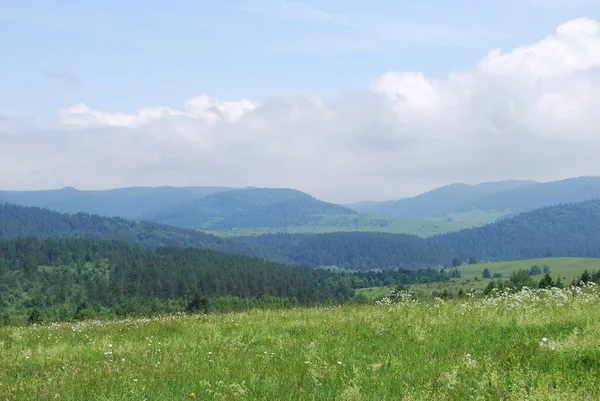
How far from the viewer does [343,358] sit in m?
10.8

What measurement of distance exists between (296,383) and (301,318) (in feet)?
28.2

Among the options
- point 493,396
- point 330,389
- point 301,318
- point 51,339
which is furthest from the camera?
point 301,318

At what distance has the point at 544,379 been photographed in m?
7.98

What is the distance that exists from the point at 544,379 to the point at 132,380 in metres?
7.21

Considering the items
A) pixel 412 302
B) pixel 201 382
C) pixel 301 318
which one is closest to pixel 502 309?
pixel 412 302

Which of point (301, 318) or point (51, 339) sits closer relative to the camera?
point (51, 339)

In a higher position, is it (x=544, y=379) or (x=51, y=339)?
(x=544, y=379)

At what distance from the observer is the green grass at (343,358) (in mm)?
8414

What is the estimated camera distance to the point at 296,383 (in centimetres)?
915

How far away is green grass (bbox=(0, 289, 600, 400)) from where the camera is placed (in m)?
8.41

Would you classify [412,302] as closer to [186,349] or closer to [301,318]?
[301,318]

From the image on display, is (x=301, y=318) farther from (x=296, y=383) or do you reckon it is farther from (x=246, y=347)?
(x=296, y=383)

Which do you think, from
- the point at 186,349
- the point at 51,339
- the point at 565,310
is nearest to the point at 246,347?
the point at 186,349

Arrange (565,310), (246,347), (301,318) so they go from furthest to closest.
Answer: (301,318) → (565,310) → (246,347)
